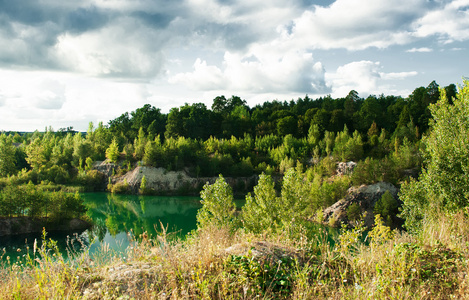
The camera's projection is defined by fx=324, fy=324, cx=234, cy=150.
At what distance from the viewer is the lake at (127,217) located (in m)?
27.2

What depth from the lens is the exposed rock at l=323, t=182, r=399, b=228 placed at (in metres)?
32.2

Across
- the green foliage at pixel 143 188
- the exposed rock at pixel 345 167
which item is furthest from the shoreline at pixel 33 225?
the exposed rock at pixel 345 167

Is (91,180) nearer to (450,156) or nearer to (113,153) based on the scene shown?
(113,153)

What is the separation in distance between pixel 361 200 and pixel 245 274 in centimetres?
3137

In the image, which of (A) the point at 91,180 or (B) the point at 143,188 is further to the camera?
(A) the point at 91,180

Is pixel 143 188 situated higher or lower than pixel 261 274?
lower

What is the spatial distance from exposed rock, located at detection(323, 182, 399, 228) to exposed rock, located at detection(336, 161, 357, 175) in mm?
6618

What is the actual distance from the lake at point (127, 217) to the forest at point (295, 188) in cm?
323

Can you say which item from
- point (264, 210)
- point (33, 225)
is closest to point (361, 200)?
point (264, 210)

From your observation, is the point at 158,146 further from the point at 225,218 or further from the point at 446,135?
the point at 446,135

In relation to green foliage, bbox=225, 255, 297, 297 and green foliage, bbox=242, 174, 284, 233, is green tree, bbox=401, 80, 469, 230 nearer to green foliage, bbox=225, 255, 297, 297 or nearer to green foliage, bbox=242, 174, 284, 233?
green foliage, bbox=242, 174, 284, 233

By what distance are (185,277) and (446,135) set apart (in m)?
13.7

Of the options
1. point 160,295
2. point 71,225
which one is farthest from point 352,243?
point 71,225

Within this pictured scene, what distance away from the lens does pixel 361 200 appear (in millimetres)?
32781
